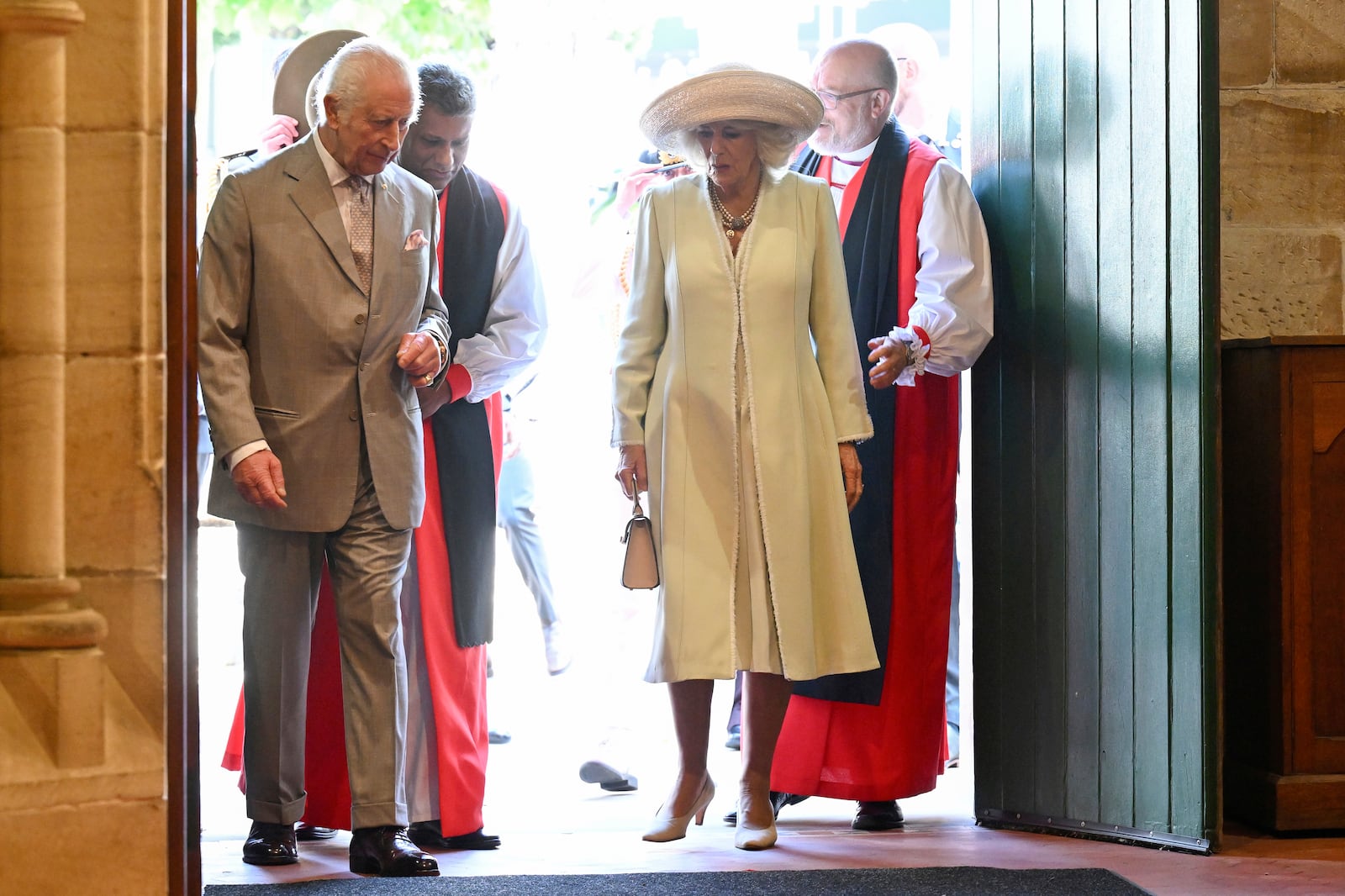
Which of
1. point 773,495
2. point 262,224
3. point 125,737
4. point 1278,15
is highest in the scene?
point 1278,15

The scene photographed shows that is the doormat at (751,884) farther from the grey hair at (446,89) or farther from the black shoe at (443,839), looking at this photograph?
the grey hair at (446,89)

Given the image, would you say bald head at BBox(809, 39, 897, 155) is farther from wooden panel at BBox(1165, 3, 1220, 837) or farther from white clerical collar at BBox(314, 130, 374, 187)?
Answer: white clerical collar at BBox(314, 130, 374, 187)

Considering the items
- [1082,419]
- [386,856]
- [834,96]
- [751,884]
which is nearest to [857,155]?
[834,96]

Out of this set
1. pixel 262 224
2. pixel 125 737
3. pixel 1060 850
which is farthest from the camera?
pixel 1060 850

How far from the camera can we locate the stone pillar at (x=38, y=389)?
2.23m

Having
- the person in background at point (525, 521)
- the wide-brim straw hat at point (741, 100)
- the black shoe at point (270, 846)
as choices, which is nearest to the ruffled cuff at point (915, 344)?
the wide-brim straw hat at point (741, 100)

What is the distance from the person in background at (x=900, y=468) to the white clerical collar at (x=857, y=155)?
7 centimetres

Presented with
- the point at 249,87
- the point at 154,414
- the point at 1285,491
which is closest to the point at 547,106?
the point at 249,87

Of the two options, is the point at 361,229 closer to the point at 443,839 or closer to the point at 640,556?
the point at 640,556

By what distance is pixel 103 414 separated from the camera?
7.49 ft

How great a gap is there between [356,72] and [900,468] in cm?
172

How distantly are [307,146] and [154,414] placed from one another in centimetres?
129

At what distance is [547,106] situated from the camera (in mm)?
6535

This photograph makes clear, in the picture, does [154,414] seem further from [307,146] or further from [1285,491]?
[1285,491]
